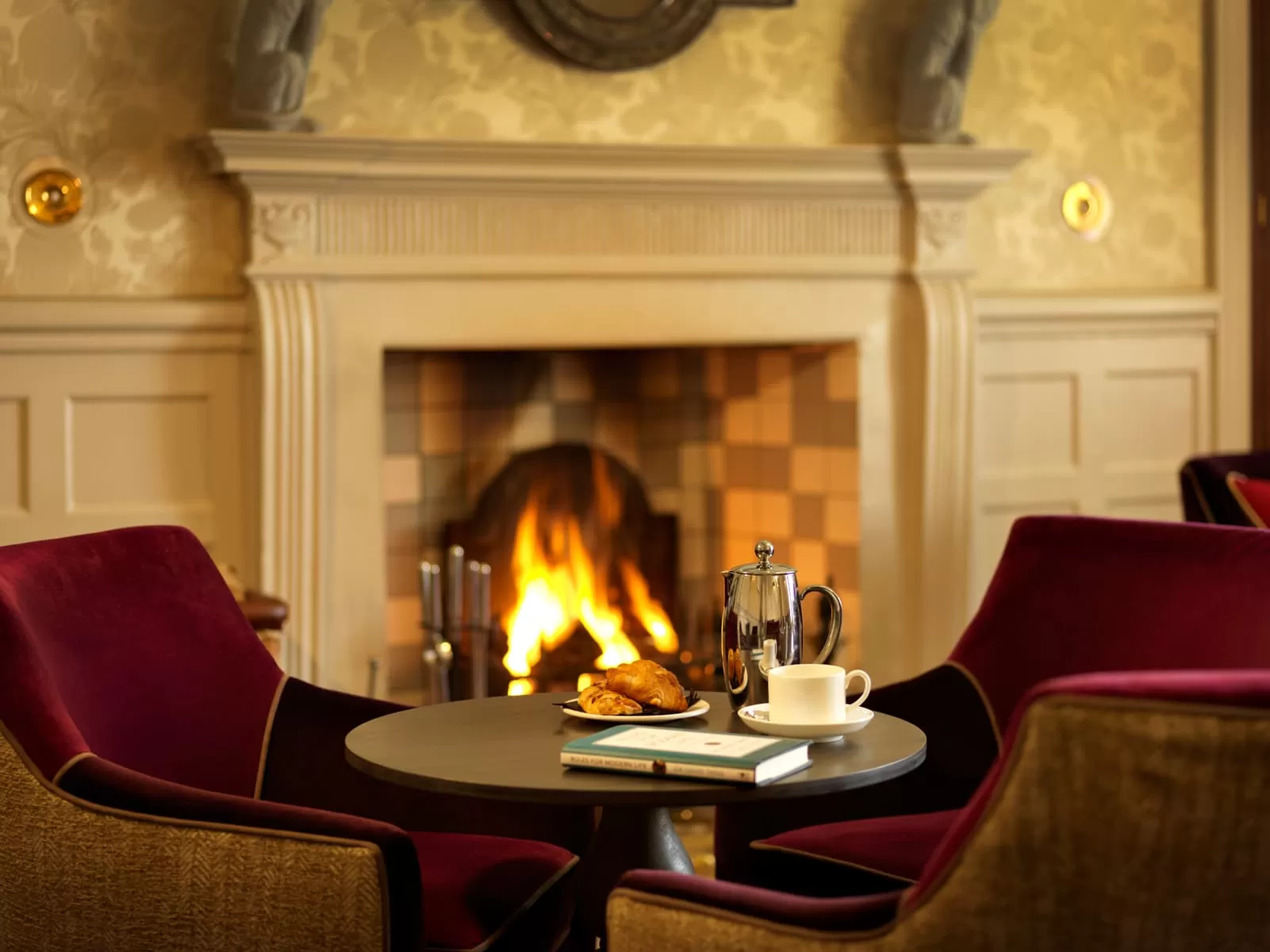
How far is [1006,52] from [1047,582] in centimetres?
191

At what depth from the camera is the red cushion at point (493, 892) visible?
1.72 meters

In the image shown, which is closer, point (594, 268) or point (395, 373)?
point (594, 268)

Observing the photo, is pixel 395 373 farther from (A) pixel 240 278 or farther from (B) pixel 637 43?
(B) pixel 637 43

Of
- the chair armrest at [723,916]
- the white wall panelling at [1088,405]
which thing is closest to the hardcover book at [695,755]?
the chair armrest at [723,916]

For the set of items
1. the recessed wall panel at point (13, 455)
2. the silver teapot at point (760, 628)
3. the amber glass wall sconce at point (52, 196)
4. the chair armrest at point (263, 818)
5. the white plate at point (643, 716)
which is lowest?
the chair armrest at point (263, 818)

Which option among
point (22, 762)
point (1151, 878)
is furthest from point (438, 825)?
point (1151, 878)

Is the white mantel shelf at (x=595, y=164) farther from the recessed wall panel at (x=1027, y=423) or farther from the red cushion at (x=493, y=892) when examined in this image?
the red cushion at (x=493, y=892)

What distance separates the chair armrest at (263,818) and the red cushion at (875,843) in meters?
0.55

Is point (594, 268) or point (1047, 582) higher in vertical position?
point (594, 268)

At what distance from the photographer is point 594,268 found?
349cm

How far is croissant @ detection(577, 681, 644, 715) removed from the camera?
1.85 metres

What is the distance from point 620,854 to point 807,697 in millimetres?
317

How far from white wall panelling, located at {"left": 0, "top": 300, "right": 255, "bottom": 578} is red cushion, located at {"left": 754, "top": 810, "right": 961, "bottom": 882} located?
65.3 inches

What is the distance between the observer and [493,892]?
5.87 feet
